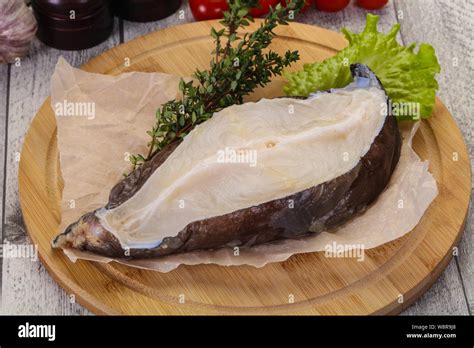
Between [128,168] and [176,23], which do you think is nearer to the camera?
[128,168]

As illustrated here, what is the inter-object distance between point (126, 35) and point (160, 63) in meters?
0.46

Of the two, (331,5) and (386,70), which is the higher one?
(386,70)

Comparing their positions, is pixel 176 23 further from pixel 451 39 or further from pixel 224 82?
pixel 451 39

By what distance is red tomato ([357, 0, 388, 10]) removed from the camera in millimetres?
4641

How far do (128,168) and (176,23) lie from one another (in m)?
1.23

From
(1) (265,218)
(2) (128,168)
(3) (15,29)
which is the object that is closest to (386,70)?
(1) (265,218)

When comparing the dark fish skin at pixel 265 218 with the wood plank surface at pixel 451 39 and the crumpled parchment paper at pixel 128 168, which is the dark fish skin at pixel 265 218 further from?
the wood plank surface at pixel 451 39

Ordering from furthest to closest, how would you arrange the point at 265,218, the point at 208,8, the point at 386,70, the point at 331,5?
the point at 331,5 < the point at 208,8 < the point at 386,70 < the point at 265,218

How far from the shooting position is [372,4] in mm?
4656

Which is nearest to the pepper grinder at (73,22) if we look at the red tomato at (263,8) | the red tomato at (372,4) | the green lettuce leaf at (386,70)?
the red tomato at (263,8)

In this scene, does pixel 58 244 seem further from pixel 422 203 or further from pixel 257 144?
pixel 422 203

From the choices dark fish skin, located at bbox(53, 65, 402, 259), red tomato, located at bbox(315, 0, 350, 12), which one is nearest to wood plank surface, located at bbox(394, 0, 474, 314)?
red tomato, located at bbox(315, 0, 350, 12)

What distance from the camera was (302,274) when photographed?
3.39 m

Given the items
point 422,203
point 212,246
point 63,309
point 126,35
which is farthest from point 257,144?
point 126,35
